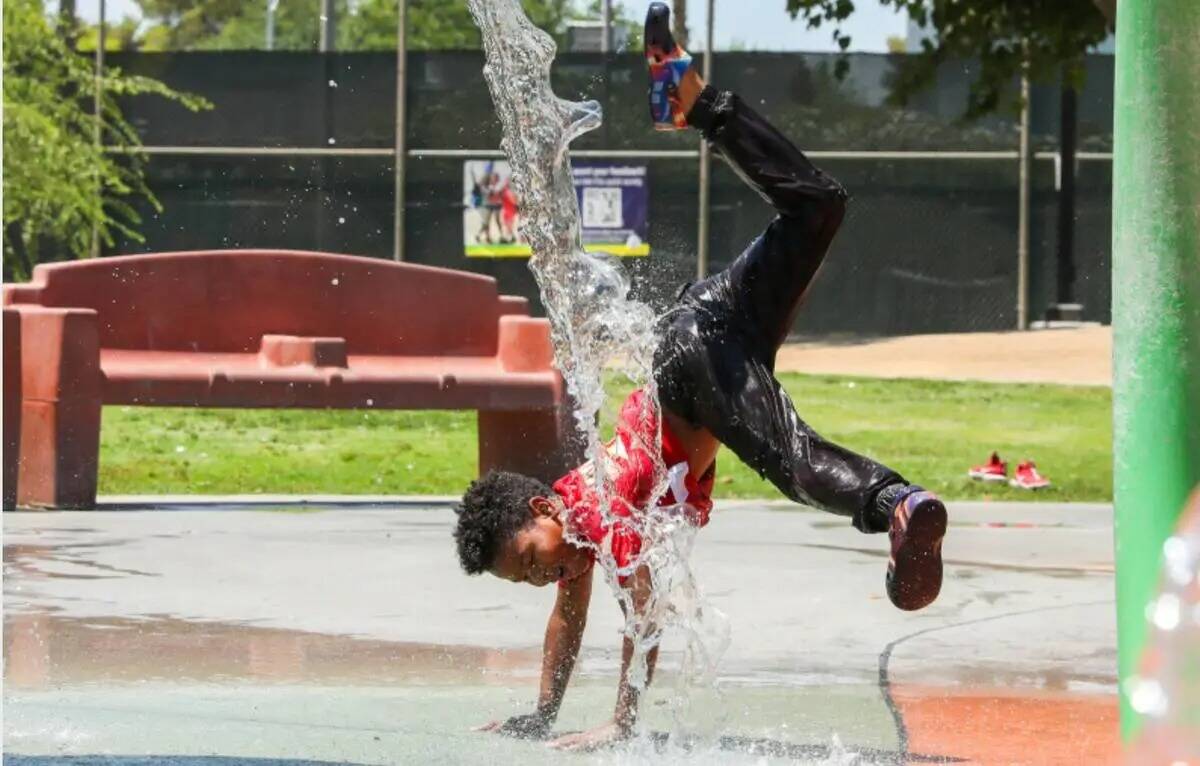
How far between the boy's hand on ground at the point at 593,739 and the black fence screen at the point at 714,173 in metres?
17.4

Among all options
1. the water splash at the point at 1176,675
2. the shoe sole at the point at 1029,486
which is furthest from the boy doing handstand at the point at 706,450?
the shoe sole at the point at 1029,486

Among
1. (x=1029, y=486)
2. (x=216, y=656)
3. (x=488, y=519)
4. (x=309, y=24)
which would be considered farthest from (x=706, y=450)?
(x=309, y=24)

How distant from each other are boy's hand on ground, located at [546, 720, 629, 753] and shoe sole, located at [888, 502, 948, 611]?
2.53 ft

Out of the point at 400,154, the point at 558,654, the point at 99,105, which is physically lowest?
the point at 558,654

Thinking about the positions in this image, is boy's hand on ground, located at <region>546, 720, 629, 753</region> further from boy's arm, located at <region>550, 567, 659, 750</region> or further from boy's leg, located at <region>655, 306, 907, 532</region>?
boy's leg, located at <region>655, 306, 907, 532</region>

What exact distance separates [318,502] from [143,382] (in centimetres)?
110

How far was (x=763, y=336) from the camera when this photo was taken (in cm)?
501

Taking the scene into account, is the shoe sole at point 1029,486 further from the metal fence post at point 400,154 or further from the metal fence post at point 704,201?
the metal fence post at point 400,154

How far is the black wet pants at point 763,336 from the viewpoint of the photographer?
15.5ft

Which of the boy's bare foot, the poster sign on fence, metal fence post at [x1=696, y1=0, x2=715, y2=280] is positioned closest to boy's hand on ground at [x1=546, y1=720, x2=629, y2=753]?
the boy's bare foot

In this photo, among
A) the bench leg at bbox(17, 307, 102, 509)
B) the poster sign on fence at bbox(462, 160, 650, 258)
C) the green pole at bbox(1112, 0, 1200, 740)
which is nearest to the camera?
the green pole at bbox(1112, 0, 1200, 740)

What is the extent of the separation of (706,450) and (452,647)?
5.62ft

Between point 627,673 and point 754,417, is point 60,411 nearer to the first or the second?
point 627,673

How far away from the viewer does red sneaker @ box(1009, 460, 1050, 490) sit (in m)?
11.3
